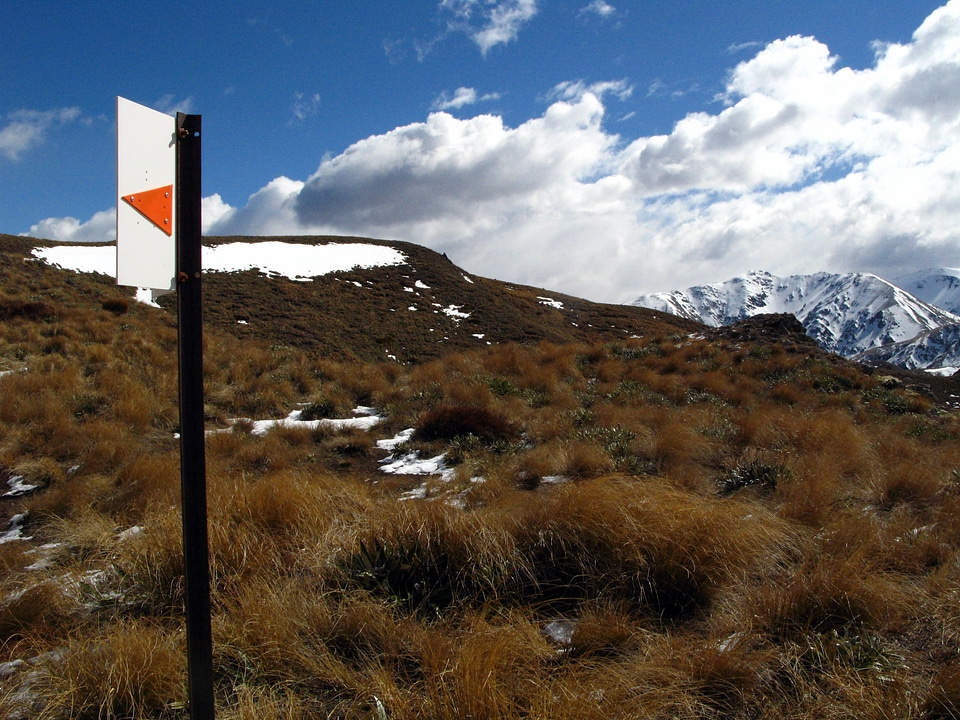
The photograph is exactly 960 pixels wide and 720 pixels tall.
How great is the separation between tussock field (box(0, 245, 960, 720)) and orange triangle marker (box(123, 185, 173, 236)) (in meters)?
1.98

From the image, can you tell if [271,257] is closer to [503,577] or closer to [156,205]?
[503,577]

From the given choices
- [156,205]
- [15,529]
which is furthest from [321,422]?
[156,205]

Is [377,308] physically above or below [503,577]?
above

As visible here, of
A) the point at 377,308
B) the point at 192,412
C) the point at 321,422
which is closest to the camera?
the point at 192,412

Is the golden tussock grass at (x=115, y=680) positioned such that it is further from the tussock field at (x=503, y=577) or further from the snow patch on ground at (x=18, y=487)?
the snow patch on ground at (x=18, y=487)

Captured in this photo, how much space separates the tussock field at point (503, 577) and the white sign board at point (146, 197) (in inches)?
72.3

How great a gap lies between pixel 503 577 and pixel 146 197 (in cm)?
281

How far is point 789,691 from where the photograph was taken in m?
2.54

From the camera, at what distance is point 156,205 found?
191cm

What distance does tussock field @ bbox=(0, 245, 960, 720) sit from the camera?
2498 mm

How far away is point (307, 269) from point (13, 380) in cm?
2817

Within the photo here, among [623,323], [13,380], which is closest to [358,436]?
[13,380]

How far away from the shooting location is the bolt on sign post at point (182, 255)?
1824 mm

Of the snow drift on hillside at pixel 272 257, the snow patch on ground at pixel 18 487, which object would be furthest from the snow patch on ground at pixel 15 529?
the snow drift on hillside at pixel 272 257
